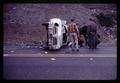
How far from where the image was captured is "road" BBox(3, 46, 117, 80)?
30.0 ft

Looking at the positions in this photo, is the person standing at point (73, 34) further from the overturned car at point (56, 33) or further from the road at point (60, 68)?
the road at point (60, 68)

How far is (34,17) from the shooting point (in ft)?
30.2

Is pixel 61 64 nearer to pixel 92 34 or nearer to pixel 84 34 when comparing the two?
pixel 84 34

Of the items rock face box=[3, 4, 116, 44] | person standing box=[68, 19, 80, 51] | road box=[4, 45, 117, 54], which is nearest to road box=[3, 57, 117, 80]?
road box=[4, 45, 117, 54]

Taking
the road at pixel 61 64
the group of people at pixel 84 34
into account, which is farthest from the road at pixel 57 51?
the group of people at pixel 84 34

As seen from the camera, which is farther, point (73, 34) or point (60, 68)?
point (73, 34)

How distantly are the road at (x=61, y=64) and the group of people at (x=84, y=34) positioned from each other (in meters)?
0.15

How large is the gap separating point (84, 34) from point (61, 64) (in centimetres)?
87

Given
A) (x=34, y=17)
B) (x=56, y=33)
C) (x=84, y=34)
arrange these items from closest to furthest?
1. (x=34, y=17)
2. (x=84, y=34)
3. (x=56, y=33)

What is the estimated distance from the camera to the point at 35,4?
356 inches

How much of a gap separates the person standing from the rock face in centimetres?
12

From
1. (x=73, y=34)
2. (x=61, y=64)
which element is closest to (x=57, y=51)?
→ (x=61, y=64)

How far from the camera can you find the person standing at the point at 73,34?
9.26 meters

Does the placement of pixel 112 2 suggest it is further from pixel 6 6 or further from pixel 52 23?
pixel 6 6
